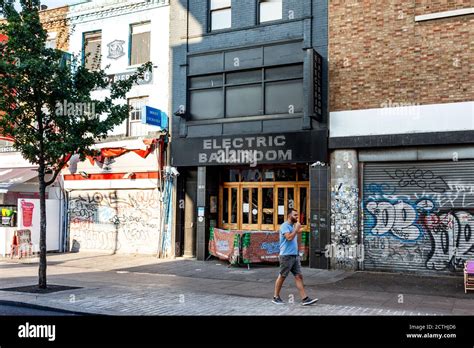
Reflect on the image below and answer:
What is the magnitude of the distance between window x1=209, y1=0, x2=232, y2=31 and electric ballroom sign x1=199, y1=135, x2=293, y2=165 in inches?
162

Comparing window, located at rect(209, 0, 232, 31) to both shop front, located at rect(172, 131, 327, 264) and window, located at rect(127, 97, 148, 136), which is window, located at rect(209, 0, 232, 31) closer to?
window, located at rect(127, 97, 148, 136)

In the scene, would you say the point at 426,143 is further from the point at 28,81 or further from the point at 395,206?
the point at 28,81

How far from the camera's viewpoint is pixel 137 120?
20438 millimetres

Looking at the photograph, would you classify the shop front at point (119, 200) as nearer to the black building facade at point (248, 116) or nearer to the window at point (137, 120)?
the window at point (137, 120)

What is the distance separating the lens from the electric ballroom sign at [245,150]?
55.0 feet

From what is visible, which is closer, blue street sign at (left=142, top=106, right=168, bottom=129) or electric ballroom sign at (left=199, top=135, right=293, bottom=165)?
electric ballroom sign at (left=199, top=135, right=293, bottom=165)

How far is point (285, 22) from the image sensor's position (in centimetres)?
1714

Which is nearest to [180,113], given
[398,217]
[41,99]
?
[41,99]

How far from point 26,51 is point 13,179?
10089mm

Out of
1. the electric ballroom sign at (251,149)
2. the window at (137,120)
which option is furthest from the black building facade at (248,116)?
the window at (137,120)

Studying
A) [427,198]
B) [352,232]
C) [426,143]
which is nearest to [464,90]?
[426,143]

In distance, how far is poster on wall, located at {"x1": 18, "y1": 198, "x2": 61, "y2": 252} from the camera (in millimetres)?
19266

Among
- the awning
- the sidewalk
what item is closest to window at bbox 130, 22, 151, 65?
the awning

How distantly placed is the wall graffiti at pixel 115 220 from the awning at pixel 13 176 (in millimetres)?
1913
